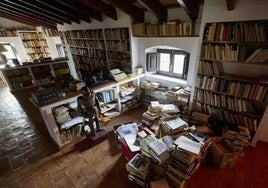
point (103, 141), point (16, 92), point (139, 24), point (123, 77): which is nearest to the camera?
point (103, 141)

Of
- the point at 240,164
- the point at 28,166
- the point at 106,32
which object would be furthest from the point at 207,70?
the point at 28,166

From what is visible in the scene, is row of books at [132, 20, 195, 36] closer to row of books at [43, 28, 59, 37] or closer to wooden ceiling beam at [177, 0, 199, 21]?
wooden ceiling beam at [177, 0, 199, 21]

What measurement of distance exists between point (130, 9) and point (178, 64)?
1.60 meters

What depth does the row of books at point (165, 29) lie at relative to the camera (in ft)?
8.81

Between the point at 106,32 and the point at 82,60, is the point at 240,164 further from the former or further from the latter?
the point at 82,60

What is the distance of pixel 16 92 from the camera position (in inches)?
218

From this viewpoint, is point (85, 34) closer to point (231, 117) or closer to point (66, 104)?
point (66, 104)

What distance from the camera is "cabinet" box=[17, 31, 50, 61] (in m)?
7.48

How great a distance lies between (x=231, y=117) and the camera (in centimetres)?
270

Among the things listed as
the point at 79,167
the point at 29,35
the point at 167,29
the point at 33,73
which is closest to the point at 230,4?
the point at 167,29

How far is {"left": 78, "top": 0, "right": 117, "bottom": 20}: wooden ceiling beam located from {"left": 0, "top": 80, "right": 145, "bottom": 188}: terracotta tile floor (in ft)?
8.22

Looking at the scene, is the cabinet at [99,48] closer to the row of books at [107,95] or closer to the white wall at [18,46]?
the row of books at [107,95]

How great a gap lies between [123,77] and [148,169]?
2075 millimetres

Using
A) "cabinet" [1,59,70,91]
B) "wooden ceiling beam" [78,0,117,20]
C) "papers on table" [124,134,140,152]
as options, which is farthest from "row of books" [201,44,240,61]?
"cabinet" [1,59,70,91]
